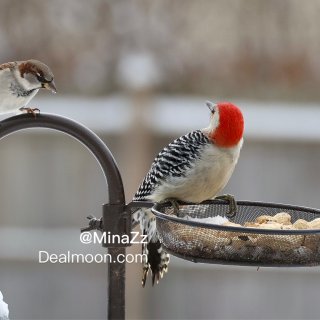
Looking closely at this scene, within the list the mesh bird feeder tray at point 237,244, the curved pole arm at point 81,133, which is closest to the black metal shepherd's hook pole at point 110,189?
the curved pole arm at point 81,133

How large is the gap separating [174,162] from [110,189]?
70 cm

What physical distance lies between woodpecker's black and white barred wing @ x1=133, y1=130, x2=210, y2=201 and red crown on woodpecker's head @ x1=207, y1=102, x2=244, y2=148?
0.07 meters

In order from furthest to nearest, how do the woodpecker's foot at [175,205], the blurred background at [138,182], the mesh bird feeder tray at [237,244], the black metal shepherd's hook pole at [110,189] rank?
the blurred background at [138,182]
the woodpecker's foot at [175,205]
the black metal shepherd's hook pole at [110,189]
the mesh bird feeder tray at [237,244]

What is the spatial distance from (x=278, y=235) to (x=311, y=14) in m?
5.09

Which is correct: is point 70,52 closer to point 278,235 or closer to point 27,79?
point 27,79

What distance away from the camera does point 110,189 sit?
8.78 ft

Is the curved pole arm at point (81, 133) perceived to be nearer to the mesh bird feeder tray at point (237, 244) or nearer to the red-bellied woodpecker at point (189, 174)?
the mesh bird feeder tray at point (237, 244)

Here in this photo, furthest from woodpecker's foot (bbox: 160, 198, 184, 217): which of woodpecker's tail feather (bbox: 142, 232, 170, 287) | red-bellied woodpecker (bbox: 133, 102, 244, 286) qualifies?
woodpecker's tail feather (bbox: 142, 232, 170, 287)

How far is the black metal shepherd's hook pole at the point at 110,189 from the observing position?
262 centimetres

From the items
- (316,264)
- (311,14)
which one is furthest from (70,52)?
(316,264)

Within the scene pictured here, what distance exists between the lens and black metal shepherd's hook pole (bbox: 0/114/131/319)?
2.62m

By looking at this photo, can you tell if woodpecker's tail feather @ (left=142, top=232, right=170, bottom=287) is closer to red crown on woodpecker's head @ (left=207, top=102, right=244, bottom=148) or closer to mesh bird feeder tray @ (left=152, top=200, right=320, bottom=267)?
red crown on woodpecker's head @ (left=207, top=102, right=244, bottom=148)

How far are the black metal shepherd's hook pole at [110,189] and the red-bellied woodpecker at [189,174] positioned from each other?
0.54 metres

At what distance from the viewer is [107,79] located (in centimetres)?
693
